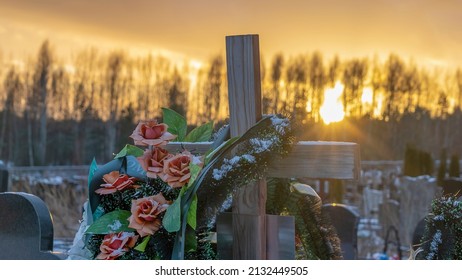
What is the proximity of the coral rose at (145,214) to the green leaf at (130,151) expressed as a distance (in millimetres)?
209

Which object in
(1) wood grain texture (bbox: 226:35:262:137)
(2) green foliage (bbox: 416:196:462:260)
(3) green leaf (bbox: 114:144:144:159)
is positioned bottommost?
(2) green foliage (bbox: 416:196:462:260)

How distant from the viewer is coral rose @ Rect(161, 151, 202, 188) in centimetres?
158

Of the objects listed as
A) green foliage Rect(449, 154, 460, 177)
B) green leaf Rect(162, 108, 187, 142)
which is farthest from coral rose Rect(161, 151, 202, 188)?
green foliage Rect(449, 154, 460, 177)

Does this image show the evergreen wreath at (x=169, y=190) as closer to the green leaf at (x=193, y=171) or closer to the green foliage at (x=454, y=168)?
the green leaf at (x=193, y=171)

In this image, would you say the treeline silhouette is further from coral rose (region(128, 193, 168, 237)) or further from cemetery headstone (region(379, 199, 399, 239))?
coral rose (region(128, 193, 168, 237))

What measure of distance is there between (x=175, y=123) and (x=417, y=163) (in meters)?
9.23

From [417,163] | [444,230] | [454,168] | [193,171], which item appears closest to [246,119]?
[193,171]

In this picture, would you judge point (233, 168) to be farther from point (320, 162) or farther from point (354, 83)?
point (354, 83)

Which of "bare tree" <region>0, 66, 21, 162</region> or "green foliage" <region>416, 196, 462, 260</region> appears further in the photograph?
"bare tree" <region>0, 66, 21, 162</region>

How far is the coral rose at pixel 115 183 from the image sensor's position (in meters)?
1.71

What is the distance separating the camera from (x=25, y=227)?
9.39 feet

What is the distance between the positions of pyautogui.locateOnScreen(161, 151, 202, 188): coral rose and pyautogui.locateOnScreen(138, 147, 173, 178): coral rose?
4cm

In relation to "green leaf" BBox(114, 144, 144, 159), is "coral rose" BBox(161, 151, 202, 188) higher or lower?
lower

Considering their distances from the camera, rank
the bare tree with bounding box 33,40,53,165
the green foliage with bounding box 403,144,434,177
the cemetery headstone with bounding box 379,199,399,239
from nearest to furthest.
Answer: the cemetery headstone with bounding box 379,199,399,239, the green foliage with bounding box 403,144,434,177, the bare tree with bounding box 33,40,53,165
